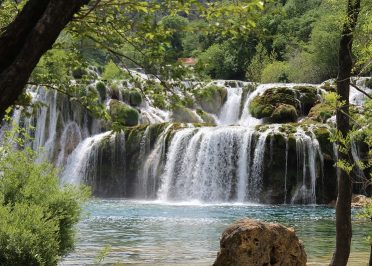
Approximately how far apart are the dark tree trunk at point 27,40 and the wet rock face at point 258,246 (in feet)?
20.1

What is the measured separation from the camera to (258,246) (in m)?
9.01

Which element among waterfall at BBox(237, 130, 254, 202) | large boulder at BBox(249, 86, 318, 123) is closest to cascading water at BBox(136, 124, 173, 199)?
waterfall at BBox(237, 130, 254, 202)

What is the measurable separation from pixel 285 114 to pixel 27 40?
118 feet

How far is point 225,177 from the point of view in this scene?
3319 cm

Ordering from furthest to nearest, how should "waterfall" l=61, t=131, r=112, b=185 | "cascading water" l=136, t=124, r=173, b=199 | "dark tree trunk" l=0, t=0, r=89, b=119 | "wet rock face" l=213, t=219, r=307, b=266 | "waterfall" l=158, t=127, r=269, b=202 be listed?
1. "waterfall" l=61, t=131, r=112, b=185
2. "cascading water" l=136, t=124, r=173, b=199
3. "waterfall" l=158, t=127, r=269, b=202
4. "wet rock face" l=213, t=219, r=307, b=266
5. "dark tree trunk" l=0, t=0, r=89, b=119

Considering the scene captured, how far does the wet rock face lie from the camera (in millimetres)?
8953

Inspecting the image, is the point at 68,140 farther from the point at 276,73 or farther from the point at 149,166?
the point at 276,73

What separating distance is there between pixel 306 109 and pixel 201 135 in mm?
9038

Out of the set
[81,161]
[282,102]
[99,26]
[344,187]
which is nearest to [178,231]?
[344,187]

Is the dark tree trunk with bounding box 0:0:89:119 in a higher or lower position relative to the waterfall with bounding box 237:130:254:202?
lower

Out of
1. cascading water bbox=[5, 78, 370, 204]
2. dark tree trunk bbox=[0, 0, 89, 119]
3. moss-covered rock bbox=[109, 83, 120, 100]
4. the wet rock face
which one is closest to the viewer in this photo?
dark tree trunk bbox=[0, 0, 89, 119]

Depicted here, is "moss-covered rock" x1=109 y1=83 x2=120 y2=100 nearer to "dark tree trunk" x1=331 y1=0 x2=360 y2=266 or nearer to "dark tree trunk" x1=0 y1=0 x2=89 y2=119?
"dark tree trunk" x1=331 y1=0 x2=360 y2=266

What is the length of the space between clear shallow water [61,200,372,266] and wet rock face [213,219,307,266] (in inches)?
93.3

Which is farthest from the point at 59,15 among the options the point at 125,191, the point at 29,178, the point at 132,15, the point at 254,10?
the point at 125,191
